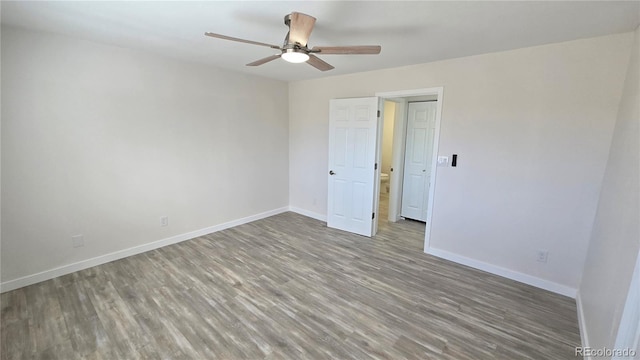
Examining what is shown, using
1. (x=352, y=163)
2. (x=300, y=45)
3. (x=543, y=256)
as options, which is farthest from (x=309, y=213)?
(x=300, y=45)

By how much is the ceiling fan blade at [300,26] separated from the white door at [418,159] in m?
3.26

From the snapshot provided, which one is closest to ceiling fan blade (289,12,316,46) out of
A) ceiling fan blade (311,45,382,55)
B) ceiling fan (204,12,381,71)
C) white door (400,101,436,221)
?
ceiling fan (204,12,381,71)

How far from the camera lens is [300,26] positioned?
1802 millimetres

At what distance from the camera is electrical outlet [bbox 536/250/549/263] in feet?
9.16

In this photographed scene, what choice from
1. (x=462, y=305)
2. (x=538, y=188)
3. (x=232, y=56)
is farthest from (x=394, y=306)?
(x=232, y=56)

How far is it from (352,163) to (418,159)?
4.49 ft

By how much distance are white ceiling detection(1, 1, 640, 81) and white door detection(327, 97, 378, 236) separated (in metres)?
1.14

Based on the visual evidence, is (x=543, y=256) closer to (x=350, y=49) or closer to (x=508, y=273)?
(x=508, y=273)

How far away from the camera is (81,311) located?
2.34 meters

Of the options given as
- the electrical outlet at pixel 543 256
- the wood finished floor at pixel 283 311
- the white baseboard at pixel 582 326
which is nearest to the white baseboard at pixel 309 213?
the wood finished floor at pixel 283 311

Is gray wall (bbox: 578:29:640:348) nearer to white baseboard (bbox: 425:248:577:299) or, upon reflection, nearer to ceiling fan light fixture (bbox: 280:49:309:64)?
white baseboard (bbox: 425:248:577:299)

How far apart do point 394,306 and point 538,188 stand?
1.90 metres

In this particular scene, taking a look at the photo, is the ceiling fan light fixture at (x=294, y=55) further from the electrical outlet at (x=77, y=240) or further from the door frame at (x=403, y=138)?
the electrical outlet at (x=77, y=240)

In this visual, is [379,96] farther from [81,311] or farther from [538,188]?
[81,311]
